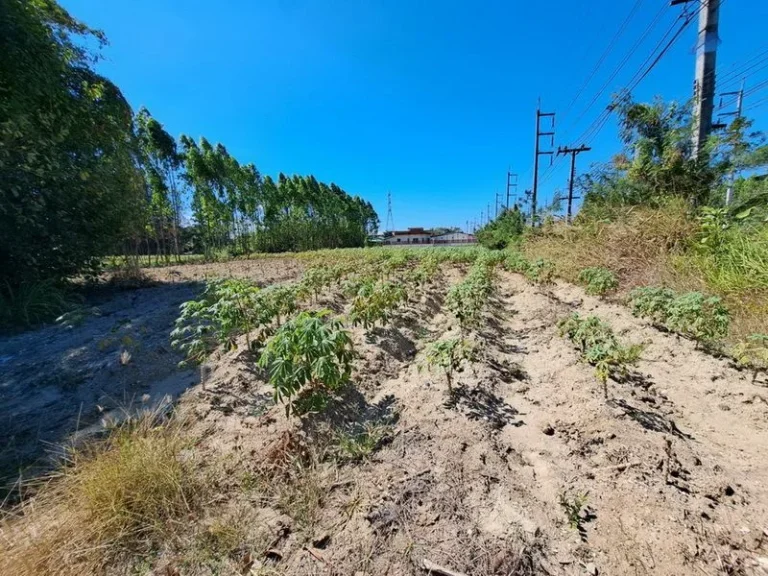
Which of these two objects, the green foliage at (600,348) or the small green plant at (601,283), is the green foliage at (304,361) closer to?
the green foliage at (600,348)

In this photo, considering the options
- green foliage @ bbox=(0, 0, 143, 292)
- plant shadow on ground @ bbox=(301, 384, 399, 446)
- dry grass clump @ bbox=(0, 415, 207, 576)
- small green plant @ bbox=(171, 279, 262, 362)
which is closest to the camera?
dry grass clump @ bbox=(0, 415, 207, 576)

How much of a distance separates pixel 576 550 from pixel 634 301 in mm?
4279

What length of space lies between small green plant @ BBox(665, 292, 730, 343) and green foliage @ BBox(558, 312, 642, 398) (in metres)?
0.99

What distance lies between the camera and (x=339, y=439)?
228 cm

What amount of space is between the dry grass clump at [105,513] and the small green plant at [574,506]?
1.98 metres

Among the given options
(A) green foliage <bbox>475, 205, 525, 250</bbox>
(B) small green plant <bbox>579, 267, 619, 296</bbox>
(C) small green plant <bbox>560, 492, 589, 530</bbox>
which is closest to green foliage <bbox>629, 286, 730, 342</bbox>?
(B) small green plant <bbox>579, 267, 619, 296</bbox>

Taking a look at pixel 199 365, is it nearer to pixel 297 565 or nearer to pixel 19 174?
A: pixel 297 565

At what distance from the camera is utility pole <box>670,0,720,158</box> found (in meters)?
6.66

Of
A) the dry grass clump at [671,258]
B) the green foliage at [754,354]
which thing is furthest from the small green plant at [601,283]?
the green foliage at [754,354]

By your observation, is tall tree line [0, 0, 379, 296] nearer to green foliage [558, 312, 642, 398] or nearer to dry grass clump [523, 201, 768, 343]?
green foliage [558, 312, 642, 398]

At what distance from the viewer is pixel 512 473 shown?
1966 mm

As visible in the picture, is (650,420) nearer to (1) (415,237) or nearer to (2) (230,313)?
(2) (230,313)

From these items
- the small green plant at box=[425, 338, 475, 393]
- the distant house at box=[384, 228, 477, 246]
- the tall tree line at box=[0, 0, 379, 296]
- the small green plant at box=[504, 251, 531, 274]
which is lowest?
the small green plant at box=[425, 338, 475, 393]

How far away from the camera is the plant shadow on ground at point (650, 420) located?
7.47 feet
